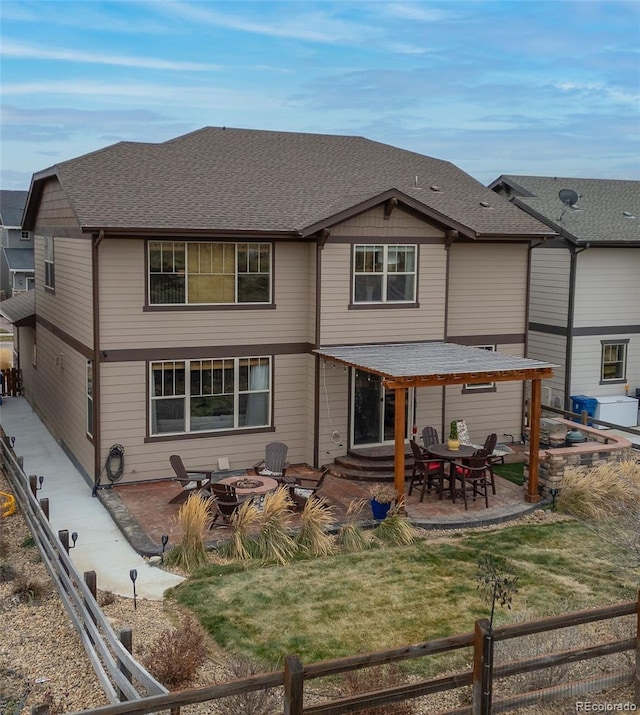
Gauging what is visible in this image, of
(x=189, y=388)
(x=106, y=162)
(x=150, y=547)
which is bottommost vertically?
(x=150, y=547)

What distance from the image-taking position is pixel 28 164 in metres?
36.0

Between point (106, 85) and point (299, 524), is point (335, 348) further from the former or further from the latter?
point (106, 85)

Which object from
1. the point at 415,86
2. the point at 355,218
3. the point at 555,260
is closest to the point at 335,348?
the point at 355,218

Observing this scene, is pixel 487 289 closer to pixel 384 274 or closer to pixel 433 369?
pixel 384 274

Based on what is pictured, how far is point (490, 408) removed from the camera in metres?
19.8

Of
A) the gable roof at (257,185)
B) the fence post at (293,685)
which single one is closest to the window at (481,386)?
the gable roof at (257,185)

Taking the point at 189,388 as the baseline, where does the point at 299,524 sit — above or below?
below

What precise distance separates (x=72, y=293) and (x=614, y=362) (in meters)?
14.8

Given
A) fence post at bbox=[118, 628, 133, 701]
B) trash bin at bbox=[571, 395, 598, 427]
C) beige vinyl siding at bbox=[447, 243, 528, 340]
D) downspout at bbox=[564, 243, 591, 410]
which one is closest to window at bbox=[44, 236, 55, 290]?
beige vinyl siding at bbox=[447, 243, 528, 340]

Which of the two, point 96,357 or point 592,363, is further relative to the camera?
point 592,363

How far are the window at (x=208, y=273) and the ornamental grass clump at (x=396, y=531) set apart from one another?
582cm

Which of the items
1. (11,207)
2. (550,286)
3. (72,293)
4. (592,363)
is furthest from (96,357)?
(11,207)

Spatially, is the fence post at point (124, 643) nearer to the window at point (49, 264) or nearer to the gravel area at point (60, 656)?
the gravel area at point (60, 656)

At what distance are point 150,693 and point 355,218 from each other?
11.6 meters
